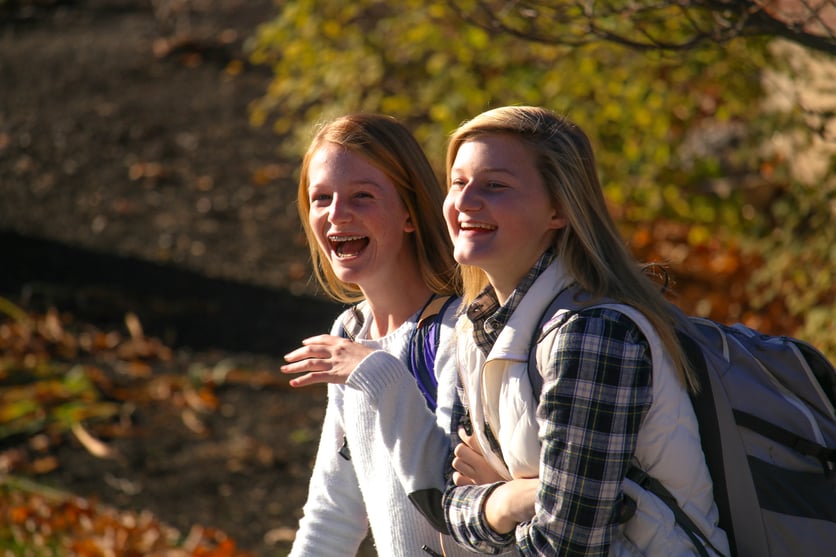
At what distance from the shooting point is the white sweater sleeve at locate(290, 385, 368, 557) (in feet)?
8.47

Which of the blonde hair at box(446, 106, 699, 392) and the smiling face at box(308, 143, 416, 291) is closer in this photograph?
the blonde hair at box(446, 106, 699, 392)

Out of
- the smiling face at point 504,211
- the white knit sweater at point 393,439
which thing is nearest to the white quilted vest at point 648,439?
the smiling face at point 504,211

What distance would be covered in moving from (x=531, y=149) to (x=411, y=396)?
1.98 feet

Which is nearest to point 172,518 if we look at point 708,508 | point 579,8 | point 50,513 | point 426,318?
point 50,513

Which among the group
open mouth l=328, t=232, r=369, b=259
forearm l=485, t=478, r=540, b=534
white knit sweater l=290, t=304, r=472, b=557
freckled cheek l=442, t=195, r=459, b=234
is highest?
freckled cheek l=442, t=195, r=459, b=234

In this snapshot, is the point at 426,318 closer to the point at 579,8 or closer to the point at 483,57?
the point at 579,8

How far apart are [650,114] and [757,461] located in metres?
4.53

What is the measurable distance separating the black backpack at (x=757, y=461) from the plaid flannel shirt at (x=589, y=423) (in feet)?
→ 0.22

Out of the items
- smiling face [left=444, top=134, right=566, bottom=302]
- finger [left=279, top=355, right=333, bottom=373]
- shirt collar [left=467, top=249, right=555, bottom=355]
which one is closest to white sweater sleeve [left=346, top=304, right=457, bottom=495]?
finger [left=279, top=355, right=333, bottom=373]

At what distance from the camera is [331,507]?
259 cm

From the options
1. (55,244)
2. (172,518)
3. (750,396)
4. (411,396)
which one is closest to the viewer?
(750,396)

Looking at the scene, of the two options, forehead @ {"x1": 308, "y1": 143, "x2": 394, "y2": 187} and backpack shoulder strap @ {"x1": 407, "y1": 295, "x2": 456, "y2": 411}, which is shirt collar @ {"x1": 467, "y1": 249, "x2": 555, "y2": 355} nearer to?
backpack shoulder strap @ {"x1": 407, "y1": 295, "x2": 456, "y2": 411}

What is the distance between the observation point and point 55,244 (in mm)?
8016

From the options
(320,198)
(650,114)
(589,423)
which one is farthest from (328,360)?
(650,114)
